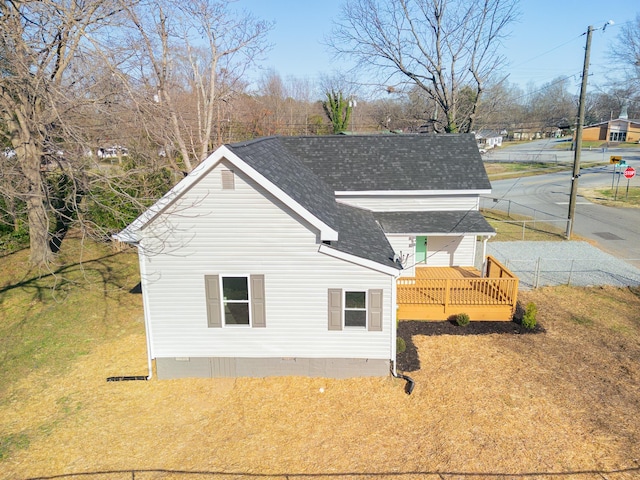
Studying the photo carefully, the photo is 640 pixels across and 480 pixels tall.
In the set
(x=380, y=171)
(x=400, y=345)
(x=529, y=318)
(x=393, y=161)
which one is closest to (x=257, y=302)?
(x=400, y=345)

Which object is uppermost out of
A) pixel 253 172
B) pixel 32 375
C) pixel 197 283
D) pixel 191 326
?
pixel 253 172

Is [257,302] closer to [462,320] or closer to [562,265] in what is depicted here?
[462,320]

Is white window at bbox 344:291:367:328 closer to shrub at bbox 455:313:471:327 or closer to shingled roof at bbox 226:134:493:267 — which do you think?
shingled roof at bbox 226:134:493:267

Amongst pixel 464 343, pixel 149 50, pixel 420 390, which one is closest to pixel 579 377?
pixel 464 343

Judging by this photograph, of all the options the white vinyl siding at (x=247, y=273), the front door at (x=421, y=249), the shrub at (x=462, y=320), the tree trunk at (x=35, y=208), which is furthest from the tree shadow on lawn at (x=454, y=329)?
the tree trunk at (x=35, y=208)

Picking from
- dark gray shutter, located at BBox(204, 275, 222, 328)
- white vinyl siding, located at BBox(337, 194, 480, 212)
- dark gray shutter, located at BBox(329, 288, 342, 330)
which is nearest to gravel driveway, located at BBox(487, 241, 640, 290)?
white vinyl siding, located at BBox(337, 194, 480, 212)

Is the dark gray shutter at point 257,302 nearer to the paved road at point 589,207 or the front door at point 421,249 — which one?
the front door at point 421,249

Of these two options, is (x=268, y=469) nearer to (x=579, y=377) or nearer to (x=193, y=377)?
(x=193, y=377)
